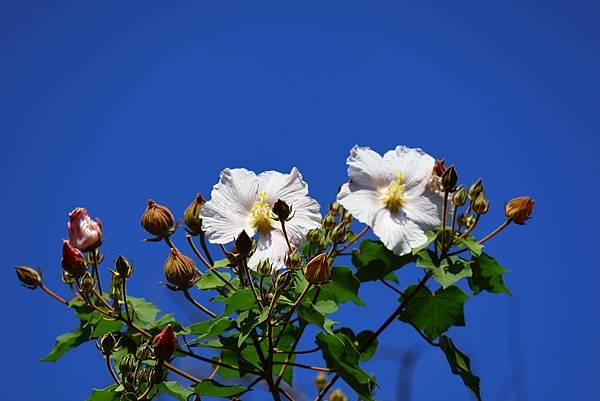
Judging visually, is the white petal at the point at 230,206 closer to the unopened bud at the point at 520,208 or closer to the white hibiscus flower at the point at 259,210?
the white hibiscus flower at the point at 259,210

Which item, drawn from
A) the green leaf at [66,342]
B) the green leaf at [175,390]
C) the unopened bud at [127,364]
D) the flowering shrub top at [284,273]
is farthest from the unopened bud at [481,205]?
the green leaf at [66,342]

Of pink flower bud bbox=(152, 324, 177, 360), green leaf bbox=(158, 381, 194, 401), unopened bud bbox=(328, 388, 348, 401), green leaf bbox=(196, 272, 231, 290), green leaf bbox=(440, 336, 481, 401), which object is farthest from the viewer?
unopened bud bbox=(328, 388, 348, 401)

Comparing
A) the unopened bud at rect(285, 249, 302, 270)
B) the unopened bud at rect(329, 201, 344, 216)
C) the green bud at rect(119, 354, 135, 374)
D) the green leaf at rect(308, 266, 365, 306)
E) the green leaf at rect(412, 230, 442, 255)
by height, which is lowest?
the green bud at rect(119, 354, 135, 374)

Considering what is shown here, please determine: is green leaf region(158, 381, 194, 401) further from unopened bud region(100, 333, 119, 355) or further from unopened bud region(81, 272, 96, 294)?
unopened bud region(81, 272, 96, 294)

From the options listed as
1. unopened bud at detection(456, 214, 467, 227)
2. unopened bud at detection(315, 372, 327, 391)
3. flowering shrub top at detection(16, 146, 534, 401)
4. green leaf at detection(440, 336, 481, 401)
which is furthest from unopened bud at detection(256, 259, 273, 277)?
unopened bud at detection(315, 372, 327, 391)

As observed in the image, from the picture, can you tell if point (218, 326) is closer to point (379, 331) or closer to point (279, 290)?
point (279, 290)

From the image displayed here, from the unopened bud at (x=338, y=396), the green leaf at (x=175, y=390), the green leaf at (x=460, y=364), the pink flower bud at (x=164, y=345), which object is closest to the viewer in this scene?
the pink flower bud at (x=164, y=345)

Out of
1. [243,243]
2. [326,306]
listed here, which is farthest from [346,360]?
[243,243]
